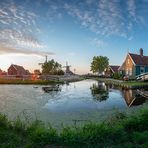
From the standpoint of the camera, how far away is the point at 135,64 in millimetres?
57719

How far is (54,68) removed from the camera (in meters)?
98.6

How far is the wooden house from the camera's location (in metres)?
58.4

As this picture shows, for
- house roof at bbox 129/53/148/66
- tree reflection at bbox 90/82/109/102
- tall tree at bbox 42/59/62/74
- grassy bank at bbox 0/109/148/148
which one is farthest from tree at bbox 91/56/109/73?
grassy bank at bbox 0/109/148/148

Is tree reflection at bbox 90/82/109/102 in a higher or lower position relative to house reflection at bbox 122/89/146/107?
higher

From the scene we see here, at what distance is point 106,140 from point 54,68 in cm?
9132

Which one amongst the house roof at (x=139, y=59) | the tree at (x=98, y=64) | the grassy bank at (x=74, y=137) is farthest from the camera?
the tree at (x=98, y=64)

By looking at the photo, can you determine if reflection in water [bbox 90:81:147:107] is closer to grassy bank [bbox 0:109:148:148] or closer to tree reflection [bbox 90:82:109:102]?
tree reflection [bbox 90:82:109:102]

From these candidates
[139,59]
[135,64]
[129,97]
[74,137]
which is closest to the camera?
[74,137]

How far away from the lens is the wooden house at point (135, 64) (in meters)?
58.4

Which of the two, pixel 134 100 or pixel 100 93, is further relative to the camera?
pixel 100 93

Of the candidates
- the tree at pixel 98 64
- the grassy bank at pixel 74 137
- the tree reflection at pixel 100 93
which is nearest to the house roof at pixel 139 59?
the tree reflection at pixel 100 93

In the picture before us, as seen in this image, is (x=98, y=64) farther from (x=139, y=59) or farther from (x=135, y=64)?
(x=135, y=64)

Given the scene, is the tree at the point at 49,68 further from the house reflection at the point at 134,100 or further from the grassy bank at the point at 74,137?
the grassy bank at the point at 74,137

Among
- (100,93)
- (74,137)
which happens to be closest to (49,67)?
(100,93)
